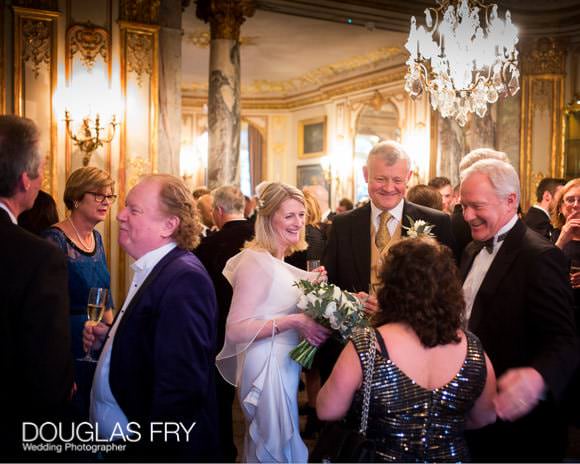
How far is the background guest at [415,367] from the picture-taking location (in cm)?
213

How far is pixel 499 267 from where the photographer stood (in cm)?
280

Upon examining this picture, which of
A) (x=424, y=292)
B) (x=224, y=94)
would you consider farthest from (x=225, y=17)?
(x=424, y=292)

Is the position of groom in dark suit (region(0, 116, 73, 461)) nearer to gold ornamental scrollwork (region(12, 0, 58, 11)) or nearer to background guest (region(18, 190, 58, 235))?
background guest (region(18, 190, 58, 235))

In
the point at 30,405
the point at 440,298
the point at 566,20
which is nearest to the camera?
the point at 30,405

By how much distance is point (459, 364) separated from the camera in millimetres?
2189

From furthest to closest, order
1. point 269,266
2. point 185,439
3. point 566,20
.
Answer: point 566,20, point 269,266, point 185,439

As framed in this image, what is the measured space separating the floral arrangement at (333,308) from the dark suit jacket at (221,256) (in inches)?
70.6

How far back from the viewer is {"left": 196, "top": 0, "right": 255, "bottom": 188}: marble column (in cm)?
950

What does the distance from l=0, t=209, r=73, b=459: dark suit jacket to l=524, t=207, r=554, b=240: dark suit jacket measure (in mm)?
4598

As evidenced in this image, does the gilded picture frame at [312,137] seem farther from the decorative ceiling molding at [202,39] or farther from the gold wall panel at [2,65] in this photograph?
the gold wall panel at [2,65]

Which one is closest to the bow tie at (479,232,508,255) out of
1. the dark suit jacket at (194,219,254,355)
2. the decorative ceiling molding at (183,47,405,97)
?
the dark suit jacket at (194,219,254,355)

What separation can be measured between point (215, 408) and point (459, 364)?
976 millimetres

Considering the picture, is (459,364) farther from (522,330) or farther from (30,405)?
(30,405)

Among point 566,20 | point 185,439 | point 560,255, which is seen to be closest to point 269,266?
point 185,439
